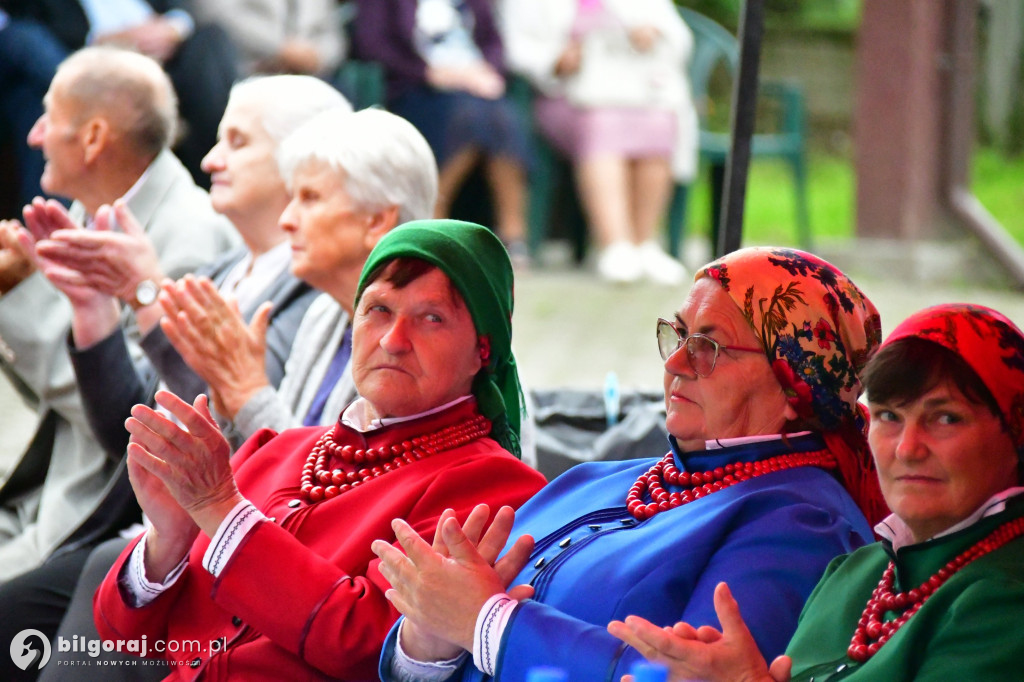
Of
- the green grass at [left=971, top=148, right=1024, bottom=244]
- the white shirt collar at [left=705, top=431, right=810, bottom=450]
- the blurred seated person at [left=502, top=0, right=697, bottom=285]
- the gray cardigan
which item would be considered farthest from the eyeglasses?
the green grass at [left=971, top=148, right=1024, bottom=244]

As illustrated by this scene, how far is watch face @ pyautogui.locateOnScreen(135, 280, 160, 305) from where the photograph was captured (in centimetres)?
317

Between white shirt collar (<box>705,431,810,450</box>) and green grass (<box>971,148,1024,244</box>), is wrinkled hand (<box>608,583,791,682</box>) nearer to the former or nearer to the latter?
white shirt collar (<box>705,431,810,450</box>)

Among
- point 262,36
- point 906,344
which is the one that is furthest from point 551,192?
point 906,344

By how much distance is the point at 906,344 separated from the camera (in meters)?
1.79

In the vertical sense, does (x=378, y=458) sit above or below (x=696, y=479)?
below

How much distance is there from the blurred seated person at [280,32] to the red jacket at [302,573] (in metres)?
4.52

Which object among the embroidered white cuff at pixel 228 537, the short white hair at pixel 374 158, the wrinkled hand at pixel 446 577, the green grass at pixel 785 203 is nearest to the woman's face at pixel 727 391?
the wrinkled hand at pixel 446 577

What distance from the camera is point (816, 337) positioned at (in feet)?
6.99

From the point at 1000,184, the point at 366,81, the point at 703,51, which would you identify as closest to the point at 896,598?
the point at 366,81

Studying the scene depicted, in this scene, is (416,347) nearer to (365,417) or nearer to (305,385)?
(365,417)

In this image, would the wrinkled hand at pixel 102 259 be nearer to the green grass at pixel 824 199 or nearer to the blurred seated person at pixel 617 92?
the blurred seated person at pixel 617 92

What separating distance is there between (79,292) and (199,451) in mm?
1059

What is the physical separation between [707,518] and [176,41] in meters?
5.00

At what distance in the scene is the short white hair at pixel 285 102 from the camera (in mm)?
3500
